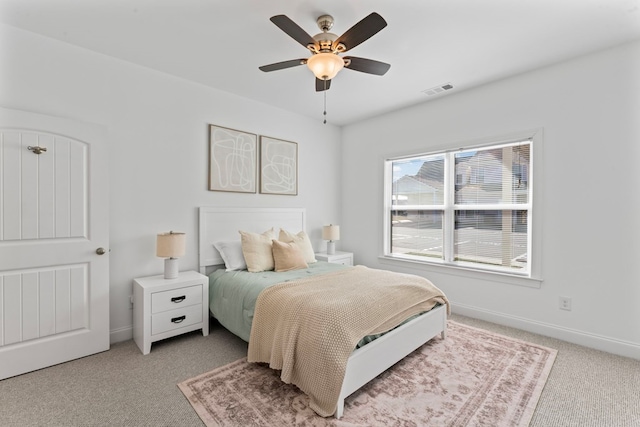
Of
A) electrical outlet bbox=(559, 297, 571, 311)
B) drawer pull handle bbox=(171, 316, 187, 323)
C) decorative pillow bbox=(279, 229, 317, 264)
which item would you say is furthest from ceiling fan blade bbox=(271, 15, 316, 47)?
electrical outlet bbox=(559, 297, 571, 311)

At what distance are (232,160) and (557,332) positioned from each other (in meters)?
3.96

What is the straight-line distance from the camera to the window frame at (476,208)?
296cm

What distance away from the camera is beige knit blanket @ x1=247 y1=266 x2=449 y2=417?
5.76 feet

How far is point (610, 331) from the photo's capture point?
256 cm

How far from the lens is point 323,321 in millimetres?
1861

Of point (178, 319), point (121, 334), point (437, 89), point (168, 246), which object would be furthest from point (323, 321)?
point (437, 89)

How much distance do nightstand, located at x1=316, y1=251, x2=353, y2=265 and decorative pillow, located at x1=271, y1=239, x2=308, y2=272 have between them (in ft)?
2.92

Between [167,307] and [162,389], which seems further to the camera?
[167,307]

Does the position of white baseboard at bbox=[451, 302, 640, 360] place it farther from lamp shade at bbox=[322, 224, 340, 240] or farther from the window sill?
lamp shade at bbox=[322, 224, 340, 240]

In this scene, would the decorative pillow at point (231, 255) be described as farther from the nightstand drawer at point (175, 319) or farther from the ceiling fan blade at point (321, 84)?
the ceiling fan blade at point (321, 84)

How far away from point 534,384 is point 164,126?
3993 millimetres

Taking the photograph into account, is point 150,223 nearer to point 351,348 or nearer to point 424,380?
point 351,348

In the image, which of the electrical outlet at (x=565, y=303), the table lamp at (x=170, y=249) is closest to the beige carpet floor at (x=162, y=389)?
the electrical outlet at (x=565, y=303)

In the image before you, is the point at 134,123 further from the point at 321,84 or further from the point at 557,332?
the point at 557,332
